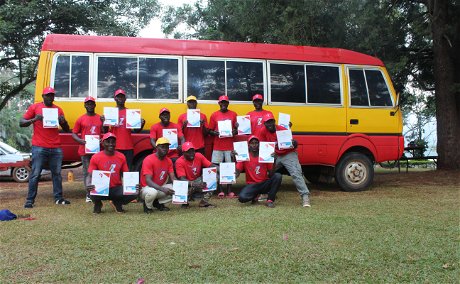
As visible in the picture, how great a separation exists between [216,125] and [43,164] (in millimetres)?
2798

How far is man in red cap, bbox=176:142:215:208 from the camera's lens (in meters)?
6.36

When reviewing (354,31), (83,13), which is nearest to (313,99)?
(354,31)

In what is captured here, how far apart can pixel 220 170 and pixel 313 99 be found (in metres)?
2.49

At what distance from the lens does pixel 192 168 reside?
21.4 ft

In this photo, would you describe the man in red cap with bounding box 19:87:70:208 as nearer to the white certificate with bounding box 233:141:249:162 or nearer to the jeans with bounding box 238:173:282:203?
the white certificate with bounding box 233:141:249:162

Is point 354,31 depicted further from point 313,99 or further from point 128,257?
point 128,257

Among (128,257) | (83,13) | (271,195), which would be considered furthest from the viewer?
(83,13)

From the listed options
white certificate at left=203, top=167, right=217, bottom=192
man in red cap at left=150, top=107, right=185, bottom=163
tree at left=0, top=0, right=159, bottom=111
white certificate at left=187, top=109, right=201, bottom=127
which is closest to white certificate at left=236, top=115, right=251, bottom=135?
white certificate at left=187, top=109, right=201, bottom=127

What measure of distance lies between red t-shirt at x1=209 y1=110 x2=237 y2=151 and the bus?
243 millimetres

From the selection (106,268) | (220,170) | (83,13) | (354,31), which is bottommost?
(106,268)

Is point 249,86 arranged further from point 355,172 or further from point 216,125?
point 355,172

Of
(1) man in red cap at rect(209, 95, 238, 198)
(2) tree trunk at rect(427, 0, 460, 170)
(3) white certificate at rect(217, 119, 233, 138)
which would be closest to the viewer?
(3) white certificate at rect(217, 119, 233, 138)

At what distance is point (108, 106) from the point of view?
712cm

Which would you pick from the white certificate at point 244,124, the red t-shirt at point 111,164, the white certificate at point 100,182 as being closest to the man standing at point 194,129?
the white certificate at point 244,124
